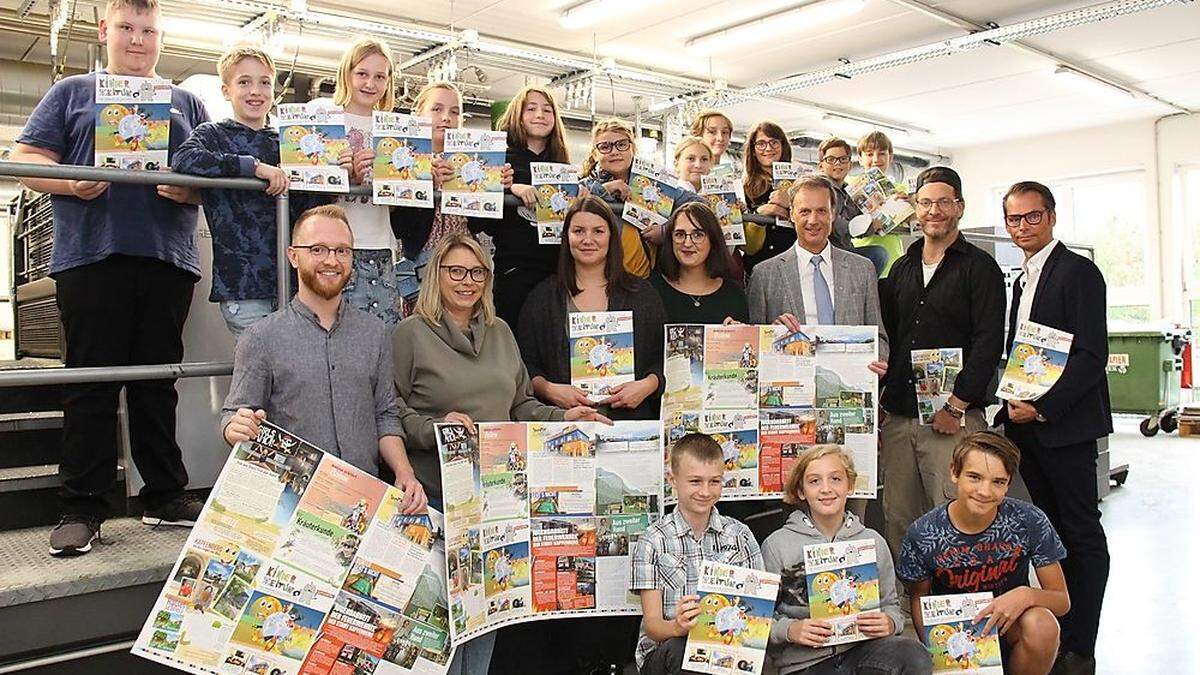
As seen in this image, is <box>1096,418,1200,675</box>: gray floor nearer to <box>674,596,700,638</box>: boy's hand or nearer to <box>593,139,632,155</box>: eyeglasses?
<box>674,596,700,638</box>: boy's hand

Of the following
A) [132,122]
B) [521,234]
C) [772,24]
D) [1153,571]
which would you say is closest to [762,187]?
[521,234]

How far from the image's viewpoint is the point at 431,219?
3025mm

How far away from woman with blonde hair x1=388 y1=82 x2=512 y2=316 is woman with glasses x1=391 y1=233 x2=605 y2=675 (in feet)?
0.64

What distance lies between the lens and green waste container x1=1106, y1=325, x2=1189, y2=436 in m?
9.65

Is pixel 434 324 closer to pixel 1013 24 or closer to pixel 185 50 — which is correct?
pixel 185 50

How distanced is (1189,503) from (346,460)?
6.23 m

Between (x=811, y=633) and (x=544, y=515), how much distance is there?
817 millimetres

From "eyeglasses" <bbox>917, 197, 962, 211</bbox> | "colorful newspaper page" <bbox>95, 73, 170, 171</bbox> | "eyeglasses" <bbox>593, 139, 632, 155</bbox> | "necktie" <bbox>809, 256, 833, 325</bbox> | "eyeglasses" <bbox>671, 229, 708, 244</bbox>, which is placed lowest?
"necktie" <bbox>809, 256, 833, 325</bbox>

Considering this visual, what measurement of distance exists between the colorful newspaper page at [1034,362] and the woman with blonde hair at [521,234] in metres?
1.66

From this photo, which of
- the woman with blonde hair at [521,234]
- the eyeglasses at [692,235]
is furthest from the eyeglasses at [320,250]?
the eyeglasses at [692,235]

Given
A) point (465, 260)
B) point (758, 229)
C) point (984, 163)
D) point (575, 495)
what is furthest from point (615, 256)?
point (984, 163)

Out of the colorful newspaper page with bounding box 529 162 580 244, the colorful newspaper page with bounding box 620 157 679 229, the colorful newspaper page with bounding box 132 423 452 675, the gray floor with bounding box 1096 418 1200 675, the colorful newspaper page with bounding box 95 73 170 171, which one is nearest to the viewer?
the colorful newspaper page with bounding box 132 423 452 675

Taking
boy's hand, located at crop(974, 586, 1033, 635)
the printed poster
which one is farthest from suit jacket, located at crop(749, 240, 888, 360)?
boy's hand, located at crop(974, 586, 1033, 635)

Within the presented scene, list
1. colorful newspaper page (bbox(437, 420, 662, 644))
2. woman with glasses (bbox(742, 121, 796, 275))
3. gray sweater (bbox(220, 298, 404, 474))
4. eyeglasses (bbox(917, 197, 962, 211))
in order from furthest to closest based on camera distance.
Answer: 1. woman with glasses (bbox(742, 121, 796, 275))
2. eyeglasses (bbox(917, 197, 962, 211))
3. colorful newspaper page (bbox(437, 420, 662, 644))
4. gray sweater (bbox(220, 298, 404, 474))
